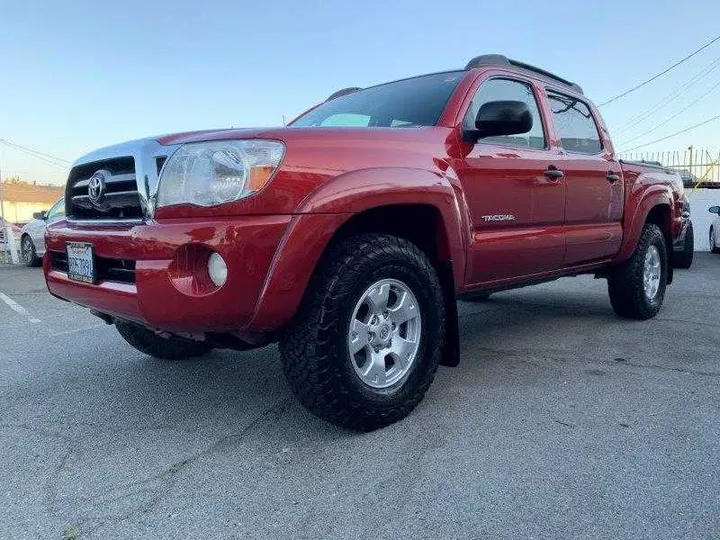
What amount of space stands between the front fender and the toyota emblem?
3.19 ft

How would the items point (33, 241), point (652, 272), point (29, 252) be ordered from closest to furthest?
point (652, 272)
point (33, 241)
point (29, 252)

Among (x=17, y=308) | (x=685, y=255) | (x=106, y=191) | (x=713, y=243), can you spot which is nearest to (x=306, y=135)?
(x=106, y=191)

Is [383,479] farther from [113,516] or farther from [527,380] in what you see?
[527,380]

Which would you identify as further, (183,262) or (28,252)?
(28,252)

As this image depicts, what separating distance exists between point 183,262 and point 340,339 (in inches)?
27.5

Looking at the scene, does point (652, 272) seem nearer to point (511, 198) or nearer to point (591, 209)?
point (591, 209)

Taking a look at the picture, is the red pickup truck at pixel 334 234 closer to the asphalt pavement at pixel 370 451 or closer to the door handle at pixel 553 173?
the door handle at pixel 553 173

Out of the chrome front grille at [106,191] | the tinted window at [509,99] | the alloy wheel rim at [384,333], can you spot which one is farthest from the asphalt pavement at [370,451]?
the tinted window at [509,99]

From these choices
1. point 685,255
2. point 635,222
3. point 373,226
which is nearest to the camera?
point 373,226

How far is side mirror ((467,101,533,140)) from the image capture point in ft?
9.48

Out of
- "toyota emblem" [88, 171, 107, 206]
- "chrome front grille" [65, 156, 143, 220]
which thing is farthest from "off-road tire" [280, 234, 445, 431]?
"toyota emblem" [88, 171, 107, 206]

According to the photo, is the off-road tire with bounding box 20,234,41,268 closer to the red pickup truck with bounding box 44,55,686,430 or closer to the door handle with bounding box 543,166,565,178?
the red pickup truck with bounding box 44,55,686,430

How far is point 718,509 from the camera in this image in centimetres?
190

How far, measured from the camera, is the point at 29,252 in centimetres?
1215
